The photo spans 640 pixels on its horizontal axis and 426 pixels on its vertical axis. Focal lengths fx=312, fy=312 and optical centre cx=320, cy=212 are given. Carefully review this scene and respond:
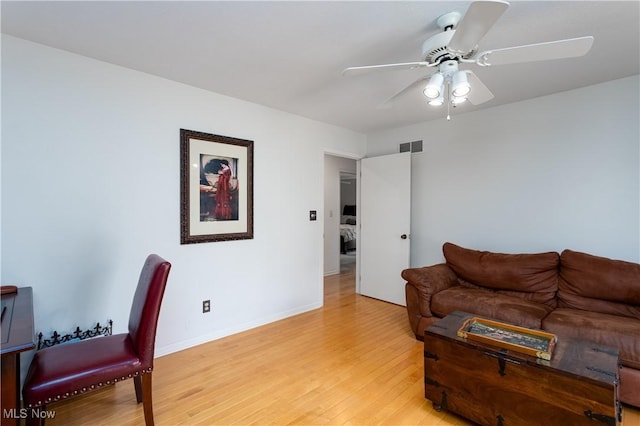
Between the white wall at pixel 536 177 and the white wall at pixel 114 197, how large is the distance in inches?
76.3

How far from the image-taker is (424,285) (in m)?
2.98

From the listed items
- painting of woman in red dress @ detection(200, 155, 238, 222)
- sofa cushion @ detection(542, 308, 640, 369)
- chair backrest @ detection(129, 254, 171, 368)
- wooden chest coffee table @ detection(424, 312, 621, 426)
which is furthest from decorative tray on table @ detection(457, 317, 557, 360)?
painting of woman in red dress @ detection(200, 155, 238, 222)

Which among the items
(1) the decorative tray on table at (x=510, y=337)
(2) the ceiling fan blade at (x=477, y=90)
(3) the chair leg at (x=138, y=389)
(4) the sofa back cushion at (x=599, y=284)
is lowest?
(3) the chair leg at (x=138, y=389)

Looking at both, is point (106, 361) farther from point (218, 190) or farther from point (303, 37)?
point (303, 37)

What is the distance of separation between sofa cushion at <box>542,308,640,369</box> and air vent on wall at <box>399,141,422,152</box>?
7.77 ft

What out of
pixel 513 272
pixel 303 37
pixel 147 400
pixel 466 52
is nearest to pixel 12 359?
pixel 147 400

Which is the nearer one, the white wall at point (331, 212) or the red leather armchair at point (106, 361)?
the red leather armchair at point (106, 361)

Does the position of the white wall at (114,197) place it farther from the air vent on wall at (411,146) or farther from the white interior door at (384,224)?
the air vent on wall at (411,146)

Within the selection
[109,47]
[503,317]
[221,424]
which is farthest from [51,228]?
[503,317]

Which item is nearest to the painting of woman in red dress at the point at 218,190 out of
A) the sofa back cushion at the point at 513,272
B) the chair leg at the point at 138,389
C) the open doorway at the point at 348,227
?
the chair leg at the point at 138,389

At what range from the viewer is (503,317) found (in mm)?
2496

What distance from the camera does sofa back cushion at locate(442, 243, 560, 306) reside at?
2808mm

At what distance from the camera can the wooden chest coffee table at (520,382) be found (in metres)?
1.46

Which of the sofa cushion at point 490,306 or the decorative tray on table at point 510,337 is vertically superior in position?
the decorative tray on table at point 510,337
